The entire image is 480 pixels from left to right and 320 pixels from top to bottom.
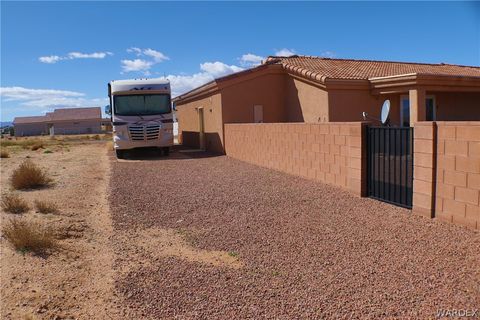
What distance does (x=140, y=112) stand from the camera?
20625 mm

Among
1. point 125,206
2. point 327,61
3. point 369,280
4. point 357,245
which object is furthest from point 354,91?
point 369,280

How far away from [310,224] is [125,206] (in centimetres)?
407

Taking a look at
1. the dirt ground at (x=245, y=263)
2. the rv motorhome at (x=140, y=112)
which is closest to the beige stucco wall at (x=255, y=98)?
the rv motorhome at (x=140, y=112)

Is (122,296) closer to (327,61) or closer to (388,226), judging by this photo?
(388,226)

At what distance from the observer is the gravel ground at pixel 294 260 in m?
4.29

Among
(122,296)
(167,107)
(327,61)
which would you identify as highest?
(327,61)

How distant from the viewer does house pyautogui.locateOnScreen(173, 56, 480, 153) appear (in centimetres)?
1812

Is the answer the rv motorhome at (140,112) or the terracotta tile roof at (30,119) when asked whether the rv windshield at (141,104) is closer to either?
the rv motorhome at (140,112)

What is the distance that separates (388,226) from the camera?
6887 millimetres

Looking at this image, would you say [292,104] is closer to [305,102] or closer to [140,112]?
[305,102]

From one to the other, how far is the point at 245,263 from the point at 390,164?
4066mm

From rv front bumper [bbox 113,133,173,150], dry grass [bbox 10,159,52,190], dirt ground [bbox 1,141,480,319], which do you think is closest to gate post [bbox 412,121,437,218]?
dirt ground [bbox 1,141,480,319]

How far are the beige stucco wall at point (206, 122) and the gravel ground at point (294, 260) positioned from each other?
12.1m

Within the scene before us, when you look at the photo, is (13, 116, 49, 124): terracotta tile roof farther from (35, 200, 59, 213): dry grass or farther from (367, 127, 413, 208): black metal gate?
(367, 127, 413, 208): black metal gate
